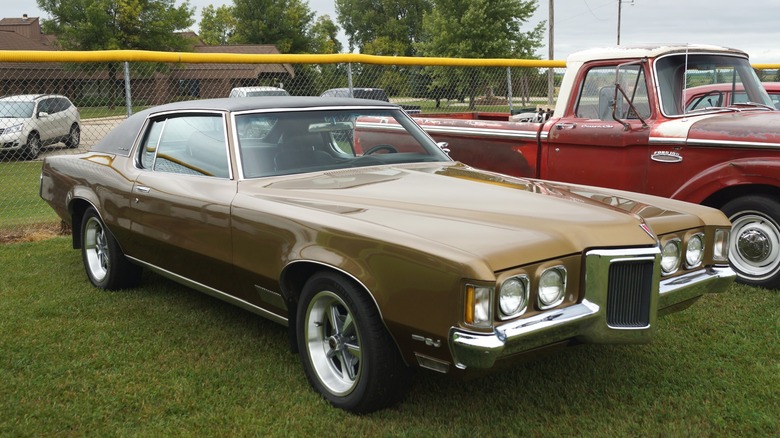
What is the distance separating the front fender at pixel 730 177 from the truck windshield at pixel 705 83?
1.95 ft

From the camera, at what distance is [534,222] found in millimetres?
2988

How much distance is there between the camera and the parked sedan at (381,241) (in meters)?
2.72

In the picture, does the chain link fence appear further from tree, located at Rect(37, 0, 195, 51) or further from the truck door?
tree, located at Rect(37, 0, 195, 51)

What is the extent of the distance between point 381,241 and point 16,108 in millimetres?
14244

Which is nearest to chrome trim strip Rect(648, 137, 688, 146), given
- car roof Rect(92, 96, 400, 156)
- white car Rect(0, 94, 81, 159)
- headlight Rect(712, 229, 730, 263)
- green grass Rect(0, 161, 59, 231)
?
headlight Rect(712, 229, 730, 263)

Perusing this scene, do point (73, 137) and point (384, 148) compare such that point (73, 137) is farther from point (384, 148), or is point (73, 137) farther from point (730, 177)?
point (730, 177)

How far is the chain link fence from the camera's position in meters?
8.57

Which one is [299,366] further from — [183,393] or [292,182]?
[292,182]

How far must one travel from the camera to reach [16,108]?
14.6m

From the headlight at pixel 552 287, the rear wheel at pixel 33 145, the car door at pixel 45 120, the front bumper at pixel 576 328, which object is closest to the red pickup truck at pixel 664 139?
the front bumper at pixel 576 328

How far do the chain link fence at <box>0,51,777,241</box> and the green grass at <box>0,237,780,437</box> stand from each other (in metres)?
3.96

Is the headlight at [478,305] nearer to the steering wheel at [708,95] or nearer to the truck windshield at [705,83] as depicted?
the truck windshield at [705,83]

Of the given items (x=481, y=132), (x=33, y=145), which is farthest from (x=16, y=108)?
(x=481, y=132)

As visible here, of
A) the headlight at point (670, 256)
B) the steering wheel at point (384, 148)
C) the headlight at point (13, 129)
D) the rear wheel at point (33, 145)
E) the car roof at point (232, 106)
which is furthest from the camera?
the rear wheel at point (33, 145)
